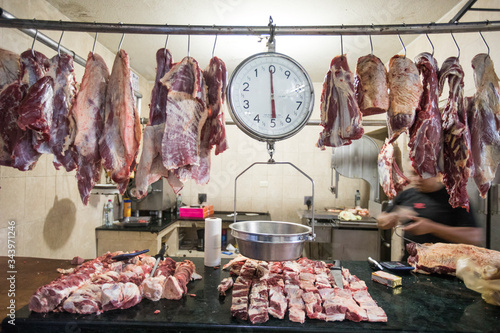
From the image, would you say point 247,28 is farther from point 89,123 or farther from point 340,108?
point 89,123

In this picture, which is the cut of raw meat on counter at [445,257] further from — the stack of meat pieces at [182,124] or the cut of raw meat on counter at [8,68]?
the cut of raw meat on counter at [8,68]

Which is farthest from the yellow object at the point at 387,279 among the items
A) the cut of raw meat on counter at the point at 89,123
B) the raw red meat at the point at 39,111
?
the raw red meat at the point at 39,111

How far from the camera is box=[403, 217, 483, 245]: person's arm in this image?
9.19 ft

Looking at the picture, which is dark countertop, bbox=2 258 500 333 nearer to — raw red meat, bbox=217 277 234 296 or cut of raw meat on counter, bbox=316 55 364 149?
raw red meat, bbox=217 277 234 296

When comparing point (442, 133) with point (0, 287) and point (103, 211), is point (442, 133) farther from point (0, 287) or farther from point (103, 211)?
point (103, 211)

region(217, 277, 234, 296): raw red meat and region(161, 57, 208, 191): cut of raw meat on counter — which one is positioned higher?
region(161, 57, 208, 191): cut of raw meat on counter

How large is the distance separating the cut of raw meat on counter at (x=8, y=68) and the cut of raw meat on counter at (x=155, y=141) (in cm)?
103

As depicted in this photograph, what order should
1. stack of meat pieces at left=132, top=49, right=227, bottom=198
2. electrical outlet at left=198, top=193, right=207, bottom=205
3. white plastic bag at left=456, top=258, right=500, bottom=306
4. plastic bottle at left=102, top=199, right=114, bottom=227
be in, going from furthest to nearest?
1. electrical outlet at left=198, top=193, right=207, bottom=205
2. plastic bottle at left=102, top=199, right=114, bottom=227
3. stack of meat pieces at left=132, top=49, right=227, bottom=198
4. white plastic bag at left=456, top=258, right=500, bottom=306

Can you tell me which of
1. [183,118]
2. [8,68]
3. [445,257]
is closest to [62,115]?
[8,68]

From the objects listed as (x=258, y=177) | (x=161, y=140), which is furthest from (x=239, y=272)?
(x=258, y=177)

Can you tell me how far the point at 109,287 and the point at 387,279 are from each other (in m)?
1.88

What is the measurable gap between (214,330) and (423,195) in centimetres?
295

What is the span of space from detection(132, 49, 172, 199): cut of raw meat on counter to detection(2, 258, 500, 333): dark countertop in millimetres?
739

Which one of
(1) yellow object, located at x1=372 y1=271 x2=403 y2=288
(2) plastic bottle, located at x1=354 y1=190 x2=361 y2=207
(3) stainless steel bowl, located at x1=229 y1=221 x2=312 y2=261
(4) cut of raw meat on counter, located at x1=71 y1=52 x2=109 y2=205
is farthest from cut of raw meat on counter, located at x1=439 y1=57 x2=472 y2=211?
(2) plastic bottle, located at x1=354 y1=190 x2=361 y2=207
